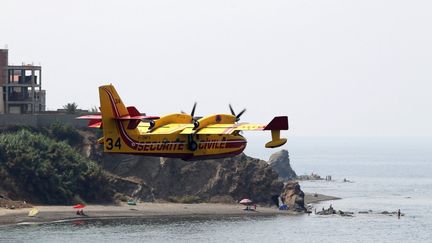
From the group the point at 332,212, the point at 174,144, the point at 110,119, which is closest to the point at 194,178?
the point at 332,212

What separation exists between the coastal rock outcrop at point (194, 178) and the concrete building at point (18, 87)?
18.0 metres

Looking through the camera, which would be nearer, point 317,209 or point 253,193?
point 253,193

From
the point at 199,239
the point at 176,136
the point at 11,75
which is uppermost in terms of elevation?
the point at 11,75

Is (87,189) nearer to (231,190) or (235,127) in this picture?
(231,190)

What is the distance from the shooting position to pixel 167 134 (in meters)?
87.2

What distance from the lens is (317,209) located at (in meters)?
171

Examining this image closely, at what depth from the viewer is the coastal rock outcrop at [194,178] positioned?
157 meters

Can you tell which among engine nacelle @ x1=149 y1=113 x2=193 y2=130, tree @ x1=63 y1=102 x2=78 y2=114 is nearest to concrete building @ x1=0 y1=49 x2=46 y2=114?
tree @ x1=63 y1=102 x2=78 y2=114

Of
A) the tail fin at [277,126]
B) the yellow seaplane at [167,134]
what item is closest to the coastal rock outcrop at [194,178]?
the yellow seaplane at [167,134]

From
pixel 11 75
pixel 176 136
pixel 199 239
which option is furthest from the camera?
pixel 11 75

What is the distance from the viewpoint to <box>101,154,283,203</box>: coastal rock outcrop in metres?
157

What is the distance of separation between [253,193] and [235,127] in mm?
71211

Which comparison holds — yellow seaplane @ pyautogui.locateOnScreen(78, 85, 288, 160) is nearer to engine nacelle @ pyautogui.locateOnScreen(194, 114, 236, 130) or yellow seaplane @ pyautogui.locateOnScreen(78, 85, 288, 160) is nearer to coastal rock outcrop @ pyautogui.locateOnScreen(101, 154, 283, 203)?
engine nacelle @ pyautogui.locateOnScreen(194, 114, 236, 130)

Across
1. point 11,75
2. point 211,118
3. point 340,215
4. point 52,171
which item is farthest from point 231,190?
point 211,118
